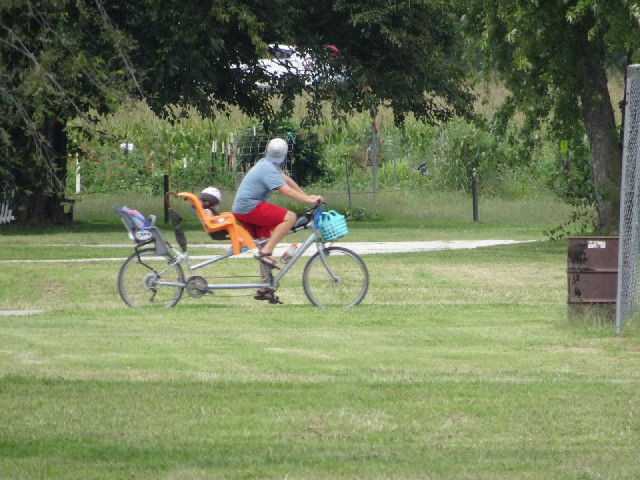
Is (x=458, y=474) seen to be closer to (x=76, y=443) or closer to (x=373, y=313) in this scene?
(x=76, y=443)

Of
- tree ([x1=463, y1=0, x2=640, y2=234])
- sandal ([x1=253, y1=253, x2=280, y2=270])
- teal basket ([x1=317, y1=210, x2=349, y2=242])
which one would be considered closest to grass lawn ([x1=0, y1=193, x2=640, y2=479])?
sandal ([x1=253, y1=253, x2=280, y2=270])

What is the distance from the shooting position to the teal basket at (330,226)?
45.4 feet

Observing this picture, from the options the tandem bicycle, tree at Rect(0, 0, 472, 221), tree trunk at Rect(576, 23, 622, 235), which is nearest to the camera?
the tandem bicycle

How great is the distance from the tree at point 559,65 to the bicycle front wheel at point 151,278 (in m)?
7.57

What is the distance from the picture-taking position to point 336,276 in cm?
1402

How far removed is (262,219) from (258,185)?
387 millimetres

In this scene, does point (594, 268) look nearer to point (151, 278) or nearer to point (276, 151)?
point (276, 151)

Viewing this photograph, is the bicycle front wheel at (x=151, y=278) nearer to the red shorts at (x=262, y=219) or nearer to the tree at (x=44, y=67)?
the red shorts at (x=262, y=219)

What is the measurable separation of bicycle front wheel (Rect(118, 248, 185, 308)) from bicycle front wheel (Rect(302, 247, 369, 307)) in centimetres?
143

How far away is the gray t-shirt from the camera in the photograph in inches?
534

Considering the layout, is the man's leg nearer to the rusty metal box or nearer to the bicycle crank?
the bicycle crank

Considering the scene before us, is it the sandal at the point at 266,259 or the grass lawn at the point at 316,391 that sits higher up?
the sandal at the point at 266,259

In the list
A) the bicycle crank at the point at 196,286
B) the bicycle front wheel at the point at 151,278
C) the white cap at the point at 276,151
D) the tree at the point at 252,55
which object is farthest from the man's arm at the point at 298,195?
the tree at the point at 252,55

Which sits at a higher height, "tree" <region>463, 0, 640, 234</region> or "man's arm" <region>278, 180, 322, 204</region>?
"tree" <region>463, 0, 640, 234</region>
